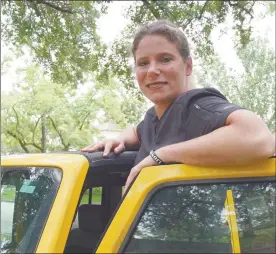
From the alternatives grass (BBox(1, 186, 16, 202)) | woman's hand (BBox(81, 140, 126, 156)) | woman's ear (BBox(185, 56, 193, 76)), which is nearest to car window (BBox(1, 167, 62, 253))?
grass (BBox(1, 186, 16, 202))

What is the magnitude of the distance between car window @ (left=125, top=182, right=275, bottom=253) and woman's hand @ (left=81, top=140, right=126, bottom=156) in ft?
2.07

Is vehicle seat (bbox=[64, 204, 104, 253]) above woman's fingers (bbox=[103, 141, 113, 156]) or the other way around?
the other way around

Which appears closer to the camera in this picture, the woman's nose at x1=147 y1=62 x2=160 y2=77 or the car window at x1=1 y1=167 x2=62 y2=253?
the car window at x1=1 y1=167 x2=62 y2=253

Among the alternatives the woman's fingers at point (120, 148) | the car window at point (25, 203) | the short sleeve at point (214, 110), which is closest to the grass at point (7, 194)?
the car window at point (25, 203)

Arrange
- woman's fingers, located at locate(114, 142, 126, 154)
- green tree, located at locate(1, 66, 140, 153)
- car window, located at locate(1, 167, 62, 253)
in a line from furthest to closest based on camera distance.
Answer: green tree, located at locate(1, 66, 140, 153)
woman's fingers, located at locate(114, 142, 126, 154)
car window, located at locate(1, 167, 62, 253)

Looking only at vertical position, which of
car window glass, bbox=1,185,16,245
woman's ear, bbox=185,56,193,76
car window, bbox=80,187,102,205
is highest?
woman's ear, bbox=185,56,193,76

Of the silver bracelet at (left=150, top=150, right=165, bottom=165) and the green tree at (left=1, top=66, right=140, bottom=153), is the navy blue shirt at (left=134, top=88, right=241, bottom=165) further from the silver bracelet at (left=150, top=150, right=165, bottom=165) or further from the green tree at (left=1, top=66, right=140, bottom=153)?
the green tree at (left=1, top=66, right=140, bottom=153)

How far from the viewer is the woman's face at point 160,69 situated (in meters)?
1.80

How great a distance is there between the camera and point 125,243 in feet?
4.36

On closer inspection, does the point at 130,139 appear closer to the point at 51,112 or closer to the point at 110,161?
the point at 110,161

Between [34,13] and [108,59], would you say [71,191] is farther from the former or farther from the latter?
[108,59]

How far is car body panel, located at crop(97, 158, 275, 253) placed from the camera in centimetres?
135

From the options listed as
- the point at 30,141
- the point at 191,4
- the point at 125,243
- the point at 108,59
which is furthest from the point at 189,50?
the point at 30,141

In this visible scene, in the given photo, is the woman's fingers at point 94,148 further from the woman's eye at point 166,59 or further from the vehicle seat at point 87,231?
the woman's eye at point 166,59
